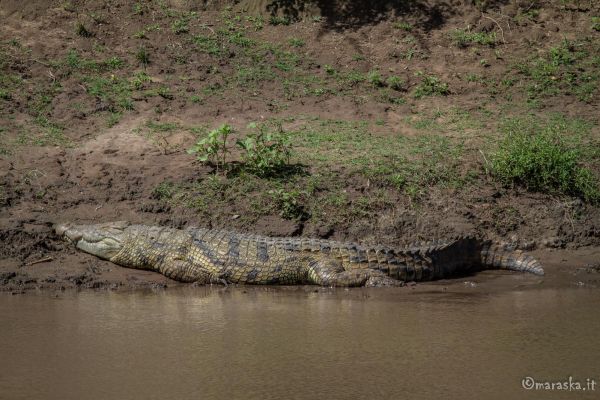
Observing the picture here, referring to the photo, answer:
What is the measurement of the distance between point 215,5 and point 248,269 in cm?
715

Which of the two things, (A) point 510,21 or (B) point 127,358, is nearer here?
(B) point 127,358

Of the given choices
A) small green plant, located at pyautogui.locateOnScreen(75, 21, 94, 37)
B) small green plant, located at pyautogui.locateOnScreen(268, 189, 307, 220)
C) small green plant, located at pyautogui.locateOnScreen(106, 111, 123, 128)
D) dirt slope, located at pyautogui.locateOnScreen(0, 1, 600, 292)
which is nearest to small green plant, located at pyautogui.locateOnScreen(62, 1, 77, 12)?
dirt slope, located at pyautogui.locateOnScreen(0, 1, 600, 292)

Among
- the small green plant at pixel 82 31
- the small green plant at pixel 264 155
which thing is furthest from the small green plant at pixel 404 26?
the small green plant at pixel 82 31

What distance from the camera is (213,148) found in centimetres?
882

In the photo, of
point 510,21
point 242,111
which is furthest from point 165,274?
point 510,21

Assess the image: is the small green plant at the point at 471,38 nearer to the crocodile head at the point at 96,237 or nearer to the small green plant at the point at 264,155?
the small green plant at the point at 264,155

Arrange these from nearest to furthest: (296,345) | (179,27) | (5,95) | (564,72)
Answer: (296,345)
(5,95)
(564,72)
(179,27)

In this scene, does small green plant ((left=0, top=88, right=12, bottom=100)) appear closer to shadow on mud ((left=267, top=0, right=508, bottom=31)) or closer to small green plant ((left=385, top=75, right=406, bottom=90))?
shadow on mud ((left=267, top=0, right=508, bottom=31))

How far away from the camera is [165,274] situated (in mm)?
7586

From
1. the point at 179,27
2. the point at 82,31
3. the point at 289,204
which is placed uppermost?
the point at 179,27

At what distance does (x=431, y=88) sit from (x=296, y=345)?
7.03 meters

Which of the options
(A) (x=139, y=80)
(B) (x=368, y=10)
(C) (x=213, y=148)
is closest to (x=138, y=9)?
(A) (x=139, y=80)

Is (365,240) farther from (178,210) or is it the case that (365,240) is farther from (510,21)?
(510,21)

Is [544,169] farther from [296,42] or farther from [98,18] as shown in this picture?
[98,18]
